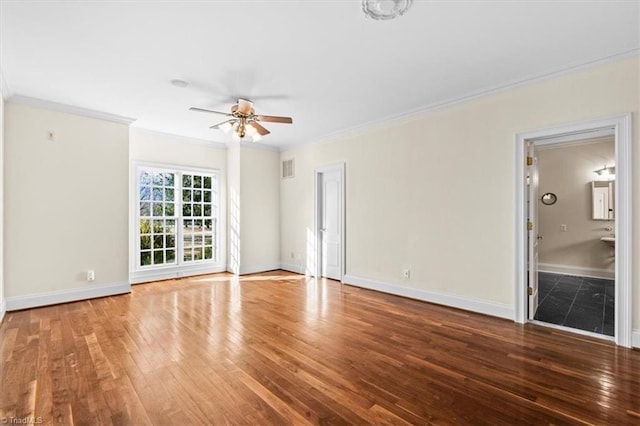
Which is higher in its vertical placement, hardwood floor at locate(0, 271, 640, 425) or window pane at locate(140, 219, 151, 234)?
window pane at locate(140, 219, 151, 234)

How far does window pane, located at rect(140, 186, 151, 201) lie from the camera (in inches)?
227

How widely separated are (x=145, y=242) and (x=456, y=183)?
550cm

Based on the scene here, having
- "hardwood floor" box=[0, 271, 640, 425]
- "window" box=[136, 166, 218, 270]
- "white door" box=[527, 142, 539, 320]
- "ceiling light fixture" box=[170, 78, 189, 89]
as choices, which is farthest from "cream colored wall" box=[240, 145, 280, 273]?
"white door" box=[527, 142, 539, 320]

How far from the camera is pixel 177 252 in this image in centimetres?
620

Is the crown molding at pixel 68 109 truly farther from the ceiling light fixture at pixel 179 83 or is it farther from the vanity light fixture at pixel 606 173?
the vanity light fixture at pixel 606 173

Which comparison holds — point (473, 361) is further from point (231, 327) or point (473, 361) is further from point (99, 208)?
point (99, 208)

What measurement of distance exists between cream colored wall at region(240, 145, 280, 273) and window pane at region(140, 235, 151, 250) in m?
1.76

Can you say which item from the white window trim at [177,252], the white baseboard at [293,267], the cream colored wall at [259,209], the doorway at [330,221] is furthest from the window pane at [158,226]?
the doorway at [330,221]

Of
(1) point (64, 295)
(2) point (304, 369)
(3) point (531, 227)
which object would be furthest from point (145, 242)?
(3) point (531, 227)

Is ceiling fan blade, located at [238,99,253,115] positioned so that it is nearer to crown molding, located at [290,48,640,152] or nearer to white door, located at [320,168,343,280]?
crown molding, located at [290,48,640,152]

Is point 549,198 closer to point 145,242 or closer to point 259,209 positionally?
point 259,209

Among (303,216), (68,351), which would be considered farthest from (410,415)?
(303,216)

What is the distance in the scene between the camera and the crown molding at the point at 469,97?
9.92ft

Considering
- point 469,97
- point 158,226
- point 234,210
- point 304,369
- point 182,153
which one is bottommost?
point 304,369
